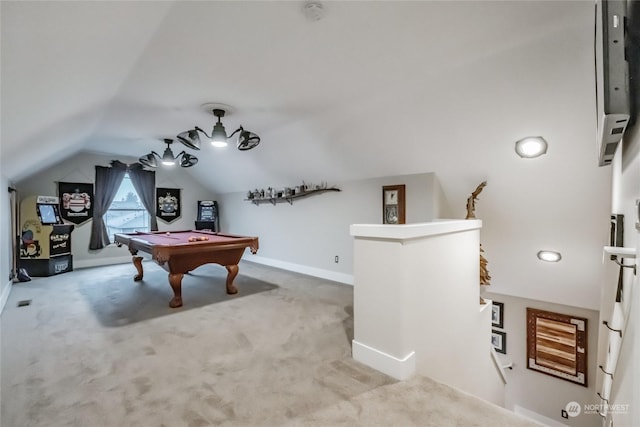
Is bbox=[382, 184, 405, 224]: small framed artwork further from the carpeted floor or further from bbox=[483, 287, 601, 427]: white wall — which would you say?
A: bbox=[483, 287, 601, 427]: white wall

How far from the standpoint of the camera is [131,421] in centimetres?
150

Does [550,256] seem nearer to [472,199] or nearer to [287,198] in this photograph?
[472,199]

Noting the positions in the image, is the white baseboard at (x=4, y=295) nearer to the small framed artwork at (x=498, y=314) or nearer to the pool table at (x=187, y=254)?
the pool table at (x=187, y=254)

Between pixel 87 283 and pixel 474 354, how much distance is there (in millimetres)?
5496

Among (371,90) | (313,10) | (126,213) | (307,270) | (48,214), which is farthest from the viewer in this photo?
(126,213)

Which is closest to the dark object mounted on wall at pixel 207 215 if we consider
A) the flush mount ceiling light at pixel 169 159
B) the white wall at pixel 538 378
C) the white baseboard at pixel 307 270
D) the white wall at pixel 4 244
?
the white baseboard at pixel 307 270

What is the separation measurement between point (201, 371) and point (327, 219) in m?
3.39

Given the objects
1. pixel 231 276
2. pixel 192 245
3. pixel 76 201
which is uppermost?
pixel 76 201

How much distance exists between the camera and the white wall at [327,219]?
13.0ft

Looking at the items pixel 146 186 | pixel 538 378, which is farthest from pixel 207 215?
pixel 538 378

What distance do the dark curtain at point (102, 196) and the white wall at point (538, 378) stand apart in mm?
7401

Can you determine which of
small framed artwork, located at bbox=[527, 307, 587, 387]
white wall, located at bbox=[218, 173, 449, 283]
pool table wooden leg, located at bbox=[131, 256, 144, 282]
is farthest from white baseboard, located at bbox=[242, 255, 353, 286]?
small framed artwork, located at bbox=[527, 307, 587, 387]

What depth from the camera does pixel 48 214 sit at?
199 inches

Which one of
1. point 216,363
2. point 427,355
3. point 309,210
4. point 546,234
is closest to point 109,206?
point 309,210
